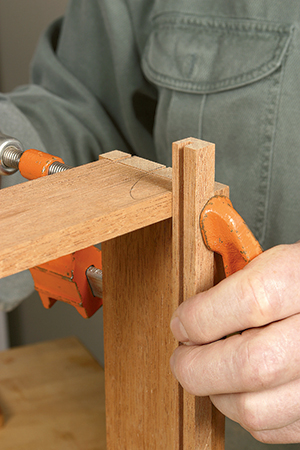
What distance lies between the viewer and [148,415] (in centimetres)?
37

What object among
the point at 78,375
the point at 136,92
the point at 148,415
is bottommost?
the point at 78,375

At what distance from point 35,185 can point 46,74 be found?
551 millimetres

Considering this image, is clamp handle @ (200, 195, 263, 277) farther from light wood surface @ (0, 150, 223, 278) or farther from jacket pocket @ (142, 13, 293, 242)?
jacket pocket @ (142, 13, 293, 242)

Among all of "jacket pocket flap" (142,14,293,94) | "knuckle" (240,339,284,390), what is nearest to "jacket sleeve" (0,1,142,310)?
"jacket pocket flap" (142,14,293,94)

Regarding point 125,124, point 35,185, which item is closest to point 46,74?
point 125,124

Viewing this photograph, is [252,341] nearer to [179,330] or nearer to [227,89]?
[179,330]

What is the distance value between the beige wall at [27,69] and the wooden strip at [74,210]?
908 mm

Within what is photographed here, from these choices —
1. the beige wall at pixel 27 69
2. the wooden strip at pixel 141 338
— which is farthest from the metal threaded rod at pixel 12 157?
the beige wall at pixel 27 69

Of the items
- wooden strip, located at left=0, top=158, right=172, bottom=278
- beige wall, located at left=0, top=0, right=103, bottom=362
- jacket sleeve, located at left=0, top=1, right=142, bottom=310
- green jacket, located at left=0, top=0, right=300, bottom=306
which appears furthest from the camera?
beige wall, located at left=0, top=0, right=103, bottom=362

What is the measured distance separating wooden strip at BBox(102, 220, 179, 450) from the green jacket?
267 mm

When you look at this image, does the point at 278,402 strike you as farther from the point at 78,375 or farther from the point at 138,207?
the point at 78,375

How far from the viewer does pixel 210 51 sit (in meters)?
0.62

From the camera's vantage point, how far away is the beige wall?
47.7 inches

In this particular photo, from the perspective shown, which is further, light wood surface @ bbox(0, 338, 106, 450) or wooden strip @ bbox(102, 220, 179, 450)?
light wood surface @ bbox(0, 338, 106, 450)
